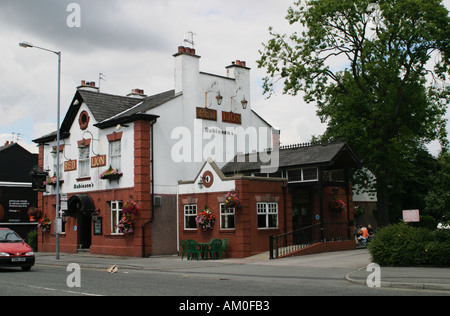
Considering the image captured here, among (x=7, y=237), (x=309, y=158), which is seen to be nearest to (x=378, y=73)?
(x=309, y=158)

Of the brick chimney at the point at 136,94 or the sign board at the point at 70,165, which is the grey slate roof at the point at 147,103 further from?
the sign board at the point at 70,165

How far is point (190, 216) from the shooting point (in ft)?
92.1

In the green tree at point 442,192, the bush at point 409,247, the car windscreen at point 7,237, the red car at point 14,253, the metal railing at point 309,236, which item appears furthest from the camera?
the metal railing at point 309,236

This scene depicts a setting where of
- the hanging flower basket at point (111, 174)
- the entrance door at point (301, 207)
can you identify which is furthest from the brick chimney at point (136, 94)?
the entrance door at point (301, 207)

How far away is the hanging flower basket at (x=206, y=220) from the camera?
26094mm

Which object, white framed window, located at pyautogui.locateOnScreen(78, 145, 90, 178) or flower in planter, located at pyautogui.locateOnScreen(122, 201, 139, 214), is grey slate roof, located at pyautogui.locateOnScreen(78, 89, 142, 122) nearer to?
white framed window, located at pyautogui.locateOnScreen(78, 145, 90, 178)

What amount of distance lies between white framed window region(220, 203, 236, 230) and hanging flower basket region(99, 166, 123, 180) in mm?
6433

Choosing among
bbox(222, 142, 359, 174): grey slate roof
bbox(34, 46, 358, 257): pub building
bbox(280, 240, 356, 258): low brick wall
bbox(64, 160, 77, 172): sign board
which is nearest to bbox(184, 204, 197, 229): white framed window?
bbox(34, 46, 358, 257): pub building

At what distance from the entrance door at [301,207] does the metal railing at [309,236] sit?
Result: 1192 millimetres

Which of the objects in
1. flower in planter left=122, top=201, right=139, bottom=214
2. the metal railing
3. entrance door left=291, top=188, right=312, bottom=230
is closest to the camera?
the metal railing

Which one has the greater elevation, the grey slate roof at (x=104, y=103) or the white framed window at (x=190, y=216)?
the grey slate roof at (x=104, y=103)

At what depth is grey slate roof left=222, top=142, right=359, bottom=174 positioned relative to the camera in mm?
25609

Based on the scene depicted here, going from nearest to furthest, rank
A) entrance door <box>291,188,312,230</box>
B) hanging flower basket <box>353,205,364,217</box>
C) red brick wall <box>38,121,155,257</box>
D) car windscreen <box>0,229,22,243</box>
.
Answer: car windscreen <box>0,229,22,243</box>
red brick wall <box>38,121,155,257</box>
entrance door <box>291,188,312,230</box>
hanging flower basket <box>353,205,364,217</box>
